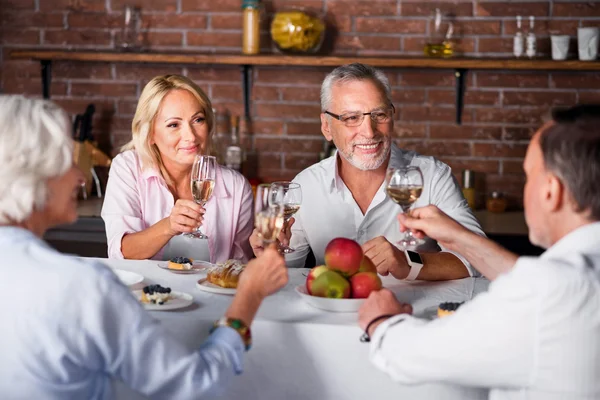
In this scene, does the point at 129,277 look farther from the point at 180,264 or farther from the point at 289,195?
the point at 289,195

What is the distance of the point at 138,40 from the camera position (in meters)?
4.01

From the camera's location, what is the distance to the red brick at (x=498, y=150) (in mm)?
3883

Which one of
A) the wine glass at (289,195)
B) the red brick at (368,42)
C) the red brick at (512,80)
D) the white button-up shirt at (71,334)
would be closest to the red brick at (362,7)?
the red brick at (368,42)

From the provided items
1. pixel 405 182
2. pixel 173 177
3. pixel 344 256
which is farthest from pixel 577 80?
pixel 344 256

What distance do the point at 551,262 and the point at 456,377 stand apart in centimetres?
26

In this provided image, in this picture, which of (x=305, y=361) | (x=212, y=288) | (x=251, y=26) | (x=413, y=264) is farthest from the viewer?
(x=251, y=26)

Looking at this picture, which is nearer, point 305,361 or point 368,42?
point 305,361

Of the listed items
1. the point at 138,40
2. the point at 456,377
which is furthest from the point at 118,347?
the point at 138,40

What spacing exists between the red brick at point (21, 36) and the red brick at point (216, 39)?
2.63ft

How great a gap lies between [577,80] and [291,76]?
1.34 m

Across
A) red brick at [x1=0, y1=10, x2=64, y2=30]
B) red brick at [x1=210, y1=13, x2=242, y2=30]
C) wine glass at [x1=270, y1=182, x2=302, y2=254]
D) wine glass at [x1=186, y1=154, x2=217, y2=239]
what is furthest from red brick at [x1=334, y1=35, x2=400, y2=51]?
wine glass at [x1=270, y1=182, x2=302, y2=254]

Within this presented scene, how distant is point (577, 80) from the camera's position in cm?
381

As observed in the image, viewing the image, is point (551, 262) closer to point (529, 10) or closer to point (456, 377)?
point (456, 377)

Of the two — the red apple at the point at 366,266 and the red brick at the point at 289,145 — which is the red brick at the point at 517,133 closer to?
the red brick at the point at 289,145
